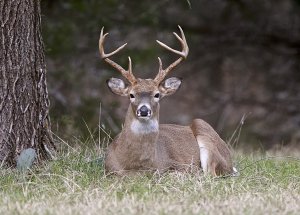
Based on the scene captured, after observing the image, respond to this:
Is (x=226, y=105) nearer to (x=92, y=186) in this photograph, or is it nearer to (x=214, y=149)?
(x=214, y=149)

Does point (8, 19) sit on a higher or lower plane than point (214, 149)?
higher

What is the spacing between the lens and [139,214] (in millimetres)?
7055

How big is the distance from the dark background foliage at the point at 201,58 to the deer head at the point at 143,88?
173 inches

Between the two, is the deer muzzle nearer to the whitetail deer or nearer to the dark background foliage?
the whitetail deer

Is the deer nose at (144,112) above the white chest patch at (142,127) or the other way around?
above

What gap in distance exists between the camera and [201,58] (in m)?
18.2

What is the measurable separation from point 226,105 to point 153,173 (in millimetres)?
9294

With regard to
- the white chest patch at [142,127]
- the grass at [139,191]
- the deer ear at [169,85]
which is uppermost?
the deer ear at [169,85]

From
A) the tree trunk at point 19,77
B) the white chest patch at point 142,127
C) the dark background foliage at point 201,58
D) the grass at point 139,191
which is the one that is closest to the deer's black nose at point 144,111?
the white chest patch at point 142,127

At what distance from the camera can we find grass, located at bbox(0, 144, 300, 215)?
7262 millimetres

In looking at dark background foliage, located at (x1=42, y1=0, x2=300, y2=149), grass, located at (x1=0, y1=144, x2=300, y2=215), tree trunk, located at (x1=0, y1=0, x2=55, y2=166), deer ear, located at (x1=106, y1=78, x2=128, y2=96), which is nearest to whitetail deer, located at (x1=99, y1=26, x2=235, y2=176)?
deer ear, located at (x1=106, y1=78, x2=128, y2=96)

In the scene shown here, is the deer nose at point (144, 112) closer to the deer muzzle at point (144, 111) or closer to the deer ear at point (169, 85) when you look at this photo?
the deer muzzle at point (144, 111)

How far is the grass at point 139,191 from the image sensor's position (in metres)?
7.26

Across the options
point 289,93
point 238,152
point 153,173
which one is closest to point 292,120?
point 289,93
